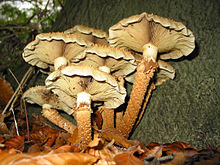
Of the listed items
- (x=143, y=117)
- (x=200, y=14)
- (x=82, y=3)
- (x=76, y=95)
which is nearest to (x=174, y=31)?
(x=200, y=14)

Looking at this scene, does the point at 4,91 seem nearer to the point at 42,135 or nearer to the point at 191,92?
the point at 42,135

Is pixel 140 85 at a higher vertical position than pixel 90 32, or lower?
lower

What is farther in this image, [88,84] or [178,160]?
[88,84]

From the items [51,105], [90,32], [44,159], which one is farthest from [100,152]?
[90,32]

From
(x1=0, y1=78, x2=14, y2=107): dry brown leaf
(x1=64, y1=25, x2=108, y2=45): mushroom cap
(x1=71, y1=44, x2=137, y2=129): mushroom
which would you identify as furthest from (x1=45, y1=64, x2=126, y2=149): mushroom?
(x1=0, y1=78, x2=14, y2=107): dry brown leaf

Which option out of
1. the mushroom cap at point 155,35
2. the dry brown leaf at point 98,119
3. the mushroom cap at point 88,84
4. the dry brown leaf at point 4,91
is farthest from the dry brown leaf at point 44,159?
the dry brown leaf at point 4,91

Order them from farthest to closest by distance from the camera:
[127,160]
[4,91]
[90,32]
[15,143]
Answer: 1. [4,91]
2. [90,32]
3. [15,143]
4. [127,160]

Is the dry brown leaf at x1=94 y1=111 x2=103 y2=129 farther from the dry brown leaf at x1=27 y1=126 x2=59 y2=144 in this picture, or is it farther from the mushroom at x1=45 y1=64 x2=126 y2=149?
the dry brown leaf at x1=27 y1=126 x2=59 y2=144
